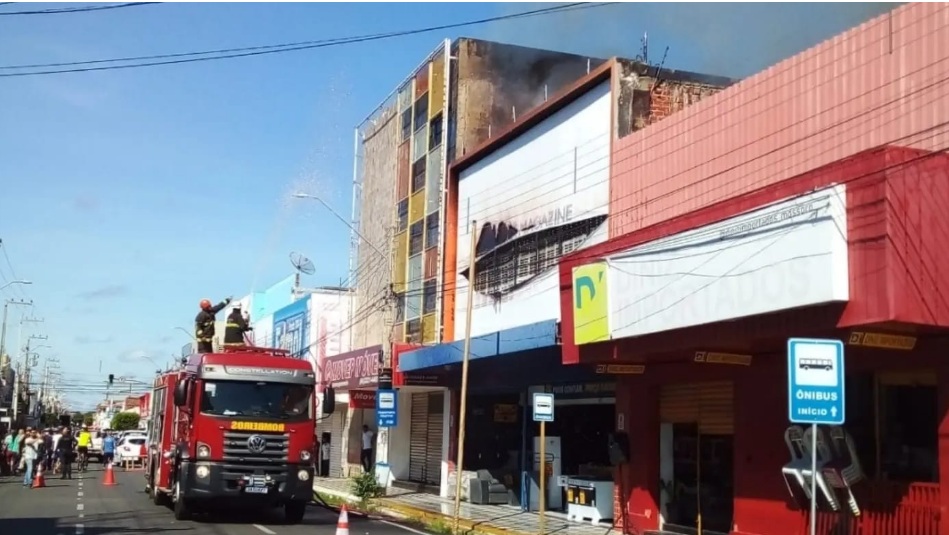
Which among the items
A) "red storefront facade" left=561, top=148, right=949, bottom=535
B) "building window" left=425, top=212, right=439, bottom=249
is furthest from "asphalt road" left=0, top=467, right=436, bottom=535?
"building window" left=425, top=212, right=439, bottom=249

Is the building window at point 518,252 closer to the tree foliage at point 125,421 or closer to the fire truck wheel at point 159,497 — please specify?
the fire truck wheel at point 159,497

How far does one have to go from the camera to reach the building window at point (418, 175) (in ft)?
109

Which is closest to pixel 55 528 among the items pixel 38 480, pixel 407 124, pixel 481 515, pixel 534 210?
pixel 481 515

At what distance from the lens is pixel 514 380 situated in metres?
25.3

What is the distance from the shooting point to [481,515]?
74.9 feet

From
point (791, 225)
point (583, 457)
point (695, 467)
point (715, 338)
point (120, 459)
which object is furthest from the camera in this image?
point (120, 459)

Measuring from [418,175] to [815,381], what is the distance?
2442 centimetres

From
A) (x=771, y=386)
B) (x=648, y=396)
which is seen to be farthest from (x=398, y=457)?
(x=771, y=386)

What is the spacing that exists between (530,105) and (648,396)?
15808 millimetres

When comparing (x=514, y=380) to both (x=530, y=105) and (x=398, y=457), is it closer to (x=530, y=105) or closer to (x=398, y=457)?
(x=398, y=457)

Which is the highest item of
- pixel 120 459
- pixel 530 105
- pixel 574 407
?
pixel 530 105

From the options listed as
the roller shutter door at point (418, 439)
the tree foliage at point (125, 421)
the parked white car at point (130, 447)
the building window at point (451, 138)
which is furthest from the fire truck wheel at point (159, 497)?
the tree foliage at point (125, 421)

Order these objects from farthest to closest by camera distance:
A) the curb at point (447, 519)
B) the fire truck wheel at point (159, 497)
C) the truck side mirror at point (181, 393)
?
Result: the fire truck wheel at point (159, 497), the curb at point (447, 519), the truck side mirror at point (181, 393)

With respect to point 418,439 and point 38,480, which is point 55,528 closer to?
point 38,480
